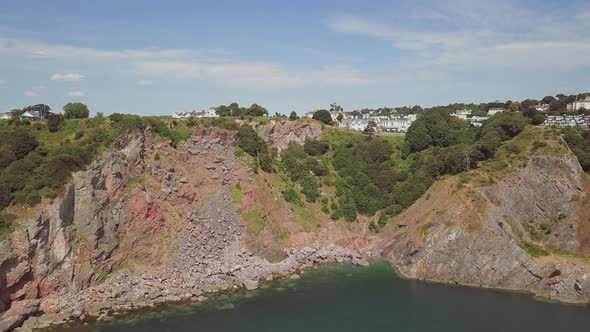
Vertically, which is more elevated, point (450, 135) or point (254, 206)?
point (450, 135)

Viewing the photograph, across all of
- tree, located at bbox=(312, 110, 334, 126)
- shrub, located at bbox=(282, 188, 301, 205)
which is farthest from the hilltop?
tree, located at bbox=(312, 110, 334, 126)

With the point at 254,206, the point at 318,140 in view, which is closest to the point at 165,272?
the point at 254,206

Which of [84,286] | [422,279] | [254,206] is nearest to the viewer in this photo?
[84,286]

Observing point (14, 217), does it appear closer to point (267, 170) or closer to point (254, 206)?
point (254, 206)

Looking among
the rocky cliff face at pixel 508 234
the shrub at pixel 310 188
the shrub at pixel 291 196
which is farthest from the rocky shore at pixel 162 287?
the shrub at pixel 310 188

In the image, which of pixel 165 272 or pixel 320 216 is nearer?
pixel 165 272

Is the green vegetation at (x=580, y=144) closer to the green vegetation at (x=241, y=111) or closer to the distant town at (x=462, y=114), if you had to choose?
the distant town at (x=462, y=114)
